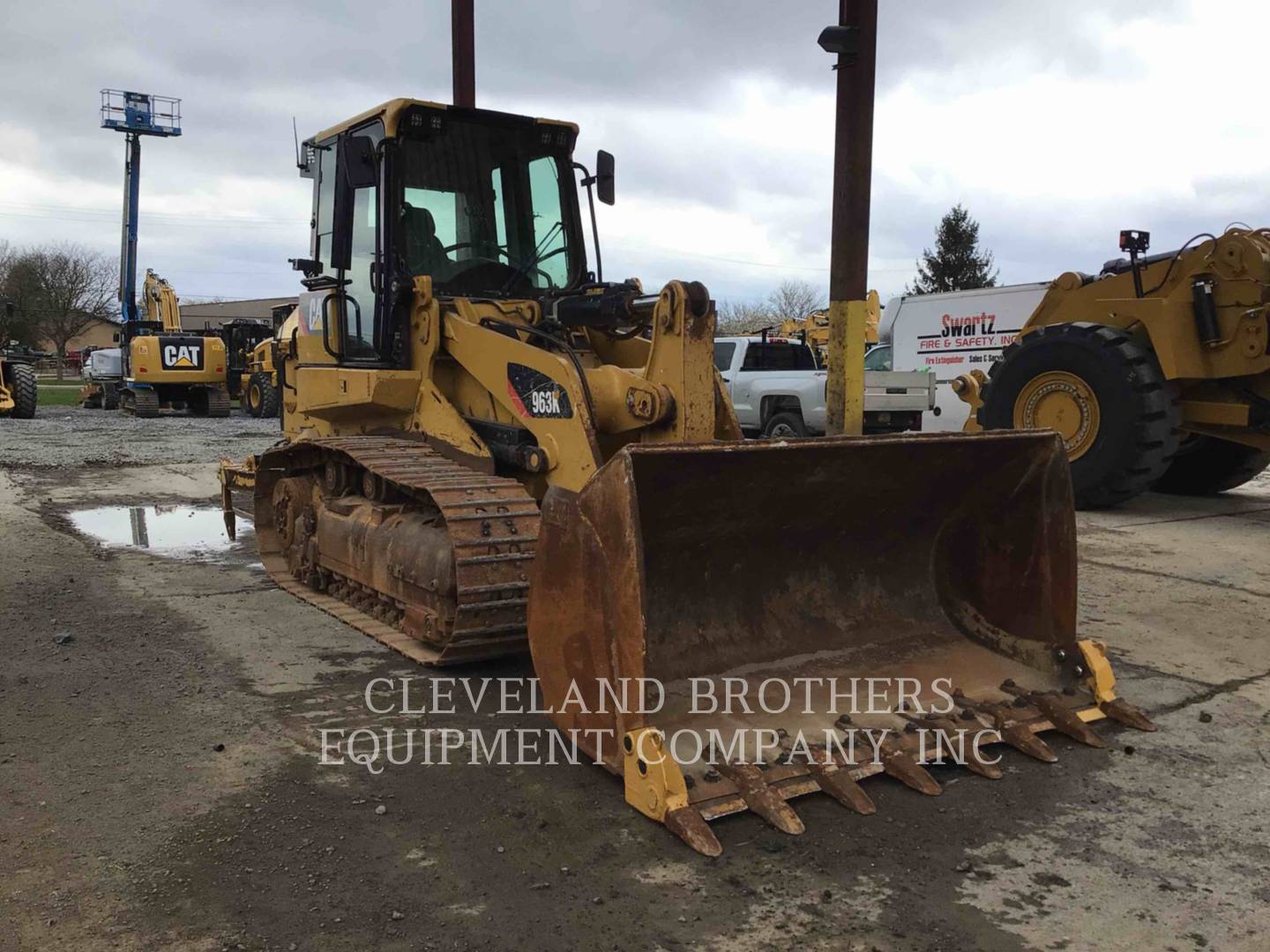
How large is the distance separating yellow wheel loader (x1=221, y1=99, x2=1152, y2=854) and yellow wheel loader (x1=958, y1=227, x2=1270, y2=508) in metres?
4.86

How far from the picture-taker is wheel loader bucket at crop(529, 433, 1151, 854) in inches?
135

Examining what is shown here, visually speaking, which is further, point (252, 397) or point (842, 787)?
point (252, 397)

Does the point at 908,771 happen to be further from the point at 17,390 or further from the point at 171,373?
the point at 171,373

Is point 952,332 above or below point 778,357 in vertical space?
above

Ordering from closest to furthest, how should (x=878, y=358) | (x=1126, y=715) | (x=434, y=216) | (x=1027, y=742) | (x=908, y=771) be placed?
(x=908, y=771)
(x=1027, y=742)
(x=1126, y=715)
(x=434, y=216)
(x=878, y=358)

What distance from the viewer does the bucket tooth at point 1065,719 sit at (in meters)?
3.97

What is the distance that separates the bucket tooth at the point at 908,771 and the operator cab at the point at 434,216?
11.3 ft

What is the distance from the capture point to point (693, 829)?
317 centimetres

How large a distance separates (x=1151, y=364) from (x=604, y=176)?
579 centimetres

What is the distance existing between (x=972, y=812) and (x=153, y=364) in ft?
81.7

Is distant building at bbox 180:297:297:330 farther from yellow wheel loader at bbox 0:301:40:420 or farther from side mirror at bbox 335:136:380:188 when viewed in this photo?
side mirror at bbox 335:136:380:188

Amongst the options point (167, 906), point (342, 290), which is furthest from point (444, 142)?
point (167, 906)

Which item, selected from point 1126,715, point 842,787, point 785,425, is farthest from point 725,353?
point 842,787

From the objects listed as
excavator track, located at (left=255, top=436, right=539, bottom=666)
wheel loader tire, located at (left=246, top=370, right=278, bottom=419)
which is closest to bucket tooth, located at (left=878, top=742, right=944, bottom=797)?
excavator track, located at (left=255, top=436, right=539, bottom=666)
